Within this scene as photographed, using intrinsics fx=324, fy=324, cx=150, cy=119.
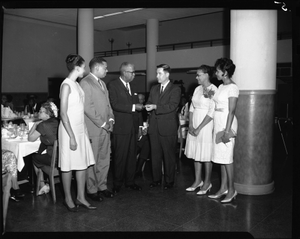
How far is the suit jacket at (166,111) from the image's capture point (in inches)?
174

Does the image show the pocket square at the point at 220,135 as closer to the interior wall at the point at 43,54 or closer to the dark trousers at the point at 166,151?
the dark trousers at the point at 166,151

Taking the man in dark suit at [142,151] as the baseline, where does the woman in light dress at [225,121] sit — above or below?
above

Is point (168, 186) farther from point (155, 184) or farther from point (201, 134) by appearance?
point (201, 134)

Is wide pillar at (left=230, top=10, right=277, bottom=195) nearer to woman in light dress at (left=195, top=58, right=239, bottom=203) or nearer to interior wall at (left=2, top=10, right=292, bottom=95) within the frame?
woman in light dress at (left=195, top=58, right=239, bottom=203)

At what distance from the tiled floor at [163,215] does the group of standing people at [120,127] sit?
0.19m

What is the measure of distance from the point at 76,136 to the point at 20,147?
0.91 meters

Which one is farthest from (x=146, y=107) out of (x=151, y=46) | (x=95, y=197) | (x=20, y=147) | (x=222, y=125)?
(x=151, y=46)

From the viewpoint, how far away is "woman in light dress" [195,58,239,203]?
12.4ft

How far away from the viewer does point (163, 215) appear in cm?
346

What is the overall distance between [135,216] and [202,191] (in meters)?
1.14

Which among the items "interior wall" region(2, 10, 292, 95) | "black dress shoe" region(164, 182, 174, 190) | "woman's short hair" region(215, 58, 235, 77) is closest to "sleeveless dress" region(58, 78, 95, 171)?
"black dress shoe" region(164, 182, 174, 190)

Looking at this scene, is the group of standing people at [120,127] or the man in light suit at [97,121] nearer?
the group of standing people at [120,127]

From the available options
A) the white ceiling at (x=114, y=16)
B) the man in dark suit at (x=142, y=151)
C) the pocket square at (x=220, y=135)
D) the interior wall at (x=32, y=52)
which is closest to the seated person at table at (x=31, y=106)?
the white ceiling at (x=114, y=16)
